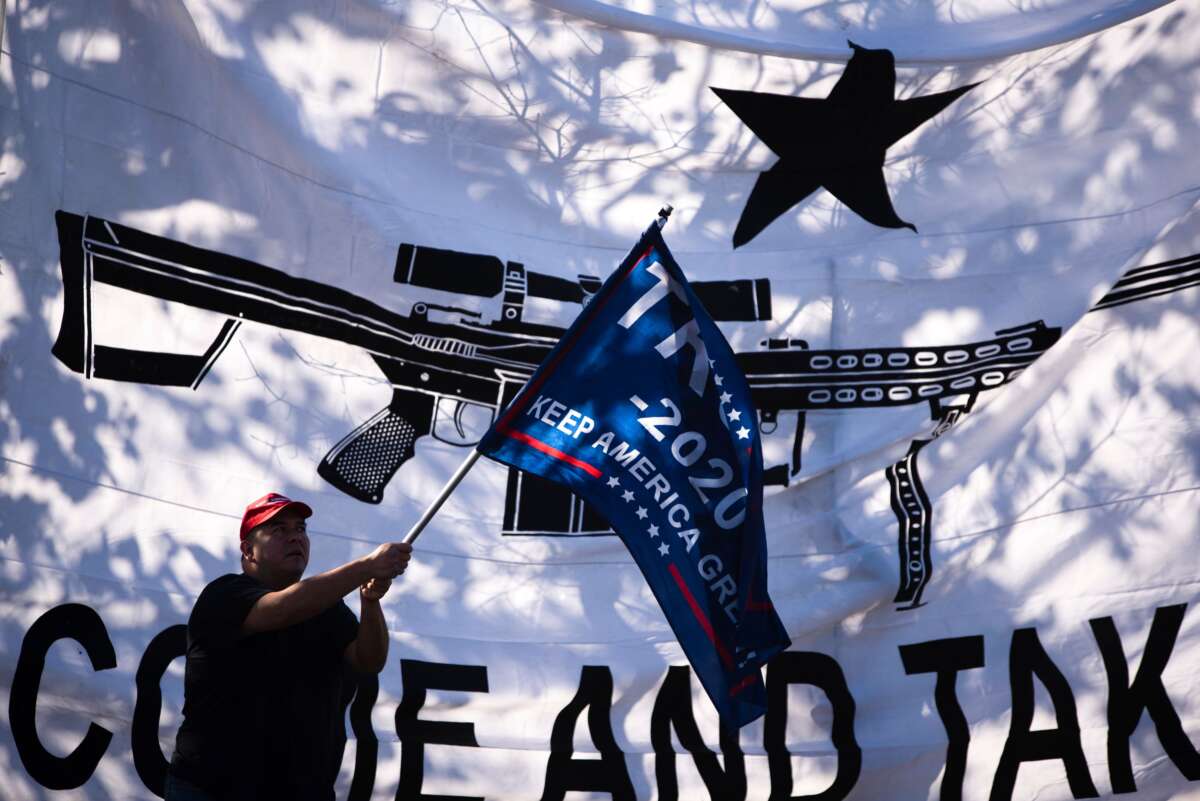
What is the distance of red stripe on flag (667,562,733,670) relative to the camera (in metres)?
3.18

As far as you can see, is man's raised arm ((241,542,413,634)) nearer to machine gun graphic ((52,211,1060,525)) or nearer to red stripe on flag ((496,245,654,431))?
red stripe on flag ((496,245,654,431))

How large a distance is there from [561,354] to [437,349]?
145cm

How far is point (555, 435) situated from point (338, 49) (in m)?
2.02

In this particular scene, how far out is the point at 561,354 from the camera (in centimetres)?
321

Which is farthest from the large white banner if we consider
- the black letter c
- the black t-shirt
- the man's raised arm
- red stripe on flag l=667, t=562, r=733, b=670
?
the man's raised arm

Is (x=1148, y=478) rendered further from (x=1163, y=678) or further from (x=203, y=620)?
(x=203, y=620)

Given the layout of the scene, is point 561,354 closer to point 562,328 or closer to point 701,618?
point 701,618

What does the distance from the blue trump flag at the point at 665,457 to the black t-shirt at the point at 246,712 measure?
23.8 inches

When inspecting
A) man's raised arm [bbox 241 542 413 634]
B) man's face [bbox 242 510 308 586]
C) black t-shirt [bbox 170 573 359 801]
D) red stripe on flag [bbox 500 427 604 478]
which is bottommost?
black t-shirt [bbox 170 573 359 801]

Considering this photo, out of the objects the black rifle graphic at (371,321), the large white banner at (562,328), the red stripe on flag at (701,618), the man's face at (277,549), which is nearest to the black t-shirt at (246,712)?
the man's face at (277,549)

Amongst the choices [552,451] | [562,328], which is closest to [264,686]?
[552,451]

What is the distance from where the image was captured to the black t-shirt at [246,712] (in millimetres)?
2863

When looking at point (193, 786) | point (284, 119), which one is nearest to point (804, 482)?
point (284, 119)

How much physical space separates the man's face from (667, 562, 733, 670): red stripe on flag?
31.1 inches
